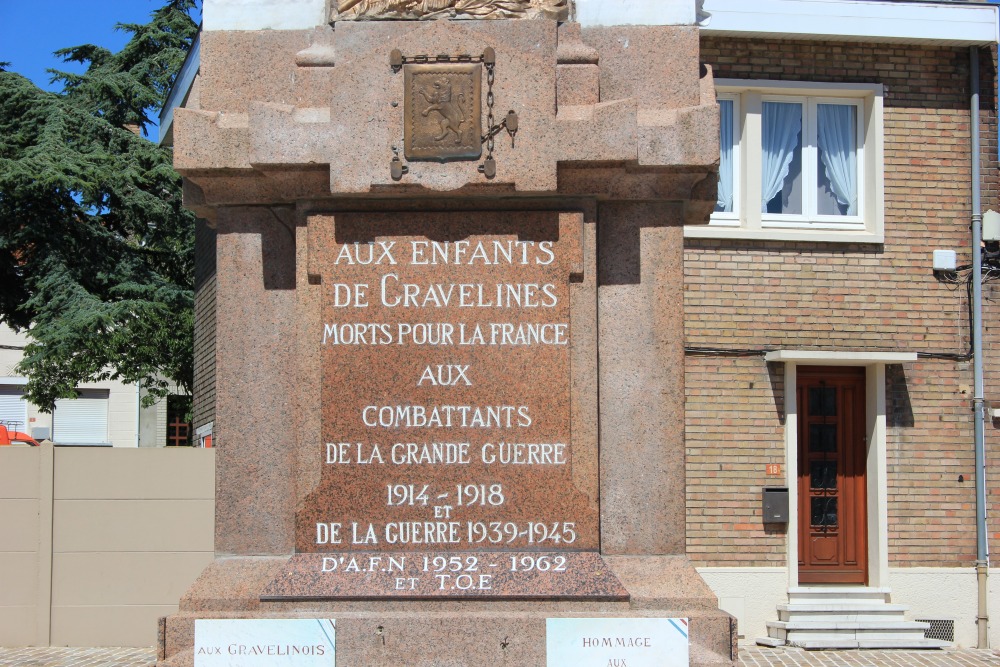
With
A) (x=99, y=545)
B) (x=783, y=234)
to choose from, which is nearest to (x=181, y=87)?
(x=99, y=545)

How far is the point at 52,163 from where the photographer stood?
23.9 m

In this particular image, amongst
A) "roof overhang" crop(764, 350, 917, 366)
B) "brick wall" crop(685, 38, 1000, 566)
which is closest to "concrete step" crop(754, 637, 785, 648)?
"brick wall" crop(685, 38, 1000, 566)

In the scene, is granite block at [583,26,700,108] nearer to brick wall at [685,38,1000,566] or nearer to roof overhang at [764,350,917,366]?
brick wall at [685,38,1000,566]

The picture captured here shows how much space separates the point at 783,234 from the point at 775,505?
273 centimetres

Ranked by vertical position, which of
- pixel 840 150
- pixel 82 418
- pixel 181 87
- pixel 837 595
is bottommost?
pixel 837 595

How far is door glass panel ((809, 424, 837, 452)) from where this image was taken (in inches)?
570

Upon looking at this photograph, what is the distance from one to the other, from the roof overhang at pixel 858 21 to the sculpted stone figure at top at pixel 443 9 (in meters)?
7.60

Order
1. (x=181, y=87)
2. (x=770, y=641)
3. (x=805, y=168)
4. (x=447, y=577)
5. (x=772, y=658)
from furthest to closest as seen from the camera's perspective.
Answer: (x=181, y=87) → (x=805, y=168) → (x=770, y=641) → (x=772, y=658) → (x=447, y=577)

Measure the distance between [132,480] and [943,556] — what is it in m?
8.03

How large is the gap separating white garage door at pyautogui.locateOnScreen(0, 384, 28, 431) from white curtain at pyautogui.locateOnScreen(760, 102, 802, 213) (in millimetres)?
27199

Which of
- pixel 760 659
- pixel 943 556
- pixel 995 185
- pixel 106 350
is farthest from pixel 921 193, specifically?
pixel 106 350

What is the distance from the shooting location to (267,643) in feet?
20.7

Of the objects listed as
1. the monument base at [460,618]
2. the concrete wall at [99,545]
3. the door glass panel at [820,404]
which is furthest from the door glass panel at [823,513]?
the monument base at [460,618]

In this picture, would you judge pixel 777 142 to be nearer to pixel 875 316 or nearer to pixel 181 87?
pixel 875 316
